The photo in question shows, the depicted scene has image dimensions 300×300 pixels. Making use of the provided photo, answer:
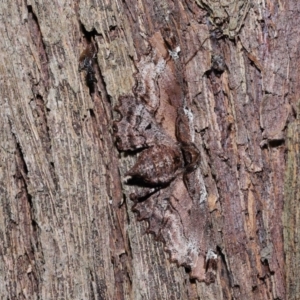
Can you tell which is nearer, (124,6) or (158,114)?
(124,6)

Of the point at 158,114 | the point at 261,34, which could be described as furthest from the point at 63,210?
the point at 261,34

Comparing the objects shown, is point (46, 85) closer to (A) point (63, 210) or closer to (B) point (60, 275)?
(A) point (63, 210)

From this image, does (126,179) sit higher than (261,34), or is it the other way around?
(261,34)

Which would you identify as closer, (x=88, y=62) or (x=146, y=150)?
(x=88, y=62)

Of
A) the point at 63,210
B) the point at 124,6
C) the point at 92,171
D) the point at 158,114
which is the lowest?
the point at 63,210

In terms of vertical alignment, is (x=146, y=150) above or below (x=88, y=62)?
below
